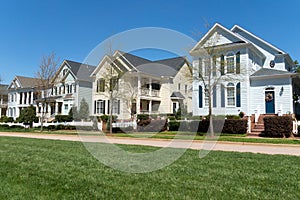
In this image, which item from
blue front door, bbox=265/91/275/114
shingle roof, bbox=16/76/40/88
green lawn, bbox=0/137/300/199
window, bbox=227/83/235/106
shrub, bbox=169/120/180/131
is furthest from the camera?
shingle roof, bbox=16/76/40/88

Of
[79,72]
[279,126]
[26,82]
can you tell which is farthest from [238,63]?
[26,82]

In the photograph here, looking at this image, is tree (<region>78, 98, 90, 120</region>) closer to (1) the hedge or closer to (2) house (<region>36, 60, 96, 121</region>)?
(2) house (<region>36, 60, 96, 121</region>)

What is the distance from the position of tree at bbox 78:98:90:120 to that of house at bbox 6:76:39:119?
49.0ft

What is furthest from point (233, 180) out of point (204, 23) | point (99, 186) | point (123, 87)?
point (123, 87)

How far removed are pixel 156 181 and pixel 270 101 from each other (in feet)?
59.5

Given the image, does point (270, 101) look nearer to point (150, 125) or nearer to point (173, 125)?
point (173, 125)

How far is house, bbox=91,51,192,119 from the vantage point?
1788cm

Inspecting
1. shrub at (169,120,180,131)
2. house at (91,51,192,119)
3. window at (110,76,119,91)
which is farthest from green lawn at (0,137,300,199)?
window at (110,76,119,91)

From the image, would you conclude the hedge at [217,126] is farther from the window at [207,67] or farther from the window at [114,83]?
the window at [114,83]

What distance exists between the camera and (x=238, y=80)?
773 inches

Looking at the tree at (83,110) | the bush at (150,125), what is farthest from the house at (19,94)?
the bush at (150,125)

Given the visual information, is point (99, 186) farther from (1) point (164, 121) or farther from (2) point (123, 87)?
(2) point (123, 87)

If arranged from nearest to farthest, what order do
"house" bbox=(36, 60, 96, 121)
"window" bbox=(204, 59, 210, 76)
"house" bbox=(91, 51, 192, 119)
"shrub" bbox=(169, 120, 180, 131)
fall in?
1. "window" bbox=(204, 59, 210, 76)
2. "house" bbox=(91, 51, 192, 119)
3. "shrub" bbox=(169, 120, 180, 131)
4. "house" bbox=(36, 60, 96, 121)

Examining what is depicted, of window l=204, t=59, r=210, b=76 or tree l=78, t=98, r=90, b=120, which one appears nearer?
window l=204, t=59, r=210, b=76
